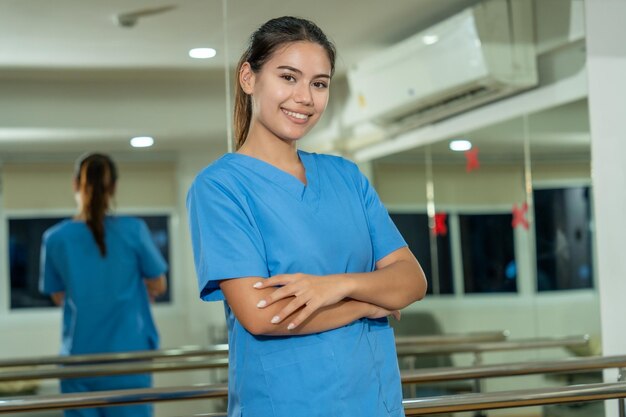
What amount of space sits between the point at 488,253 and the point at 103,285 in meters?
1.48

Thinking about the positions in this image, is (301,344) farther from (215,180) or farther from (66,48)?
(66,48)

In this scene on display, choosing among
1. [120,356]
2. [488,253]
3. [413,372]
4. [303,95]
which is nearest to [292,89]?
[303,95]

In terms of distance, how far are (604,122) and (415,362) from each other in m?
0.98

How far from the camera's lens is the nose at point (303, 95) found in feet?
5.40

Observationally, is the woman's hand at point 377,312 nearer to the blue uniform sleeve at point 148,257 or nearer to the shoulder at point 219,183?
the shoulder at point 219,183

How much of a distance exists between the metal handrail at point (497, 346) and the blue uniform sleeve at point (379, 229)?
1311mm

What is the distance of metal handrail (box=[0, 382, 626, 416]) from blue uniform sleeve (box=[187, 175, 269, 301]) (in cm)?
48

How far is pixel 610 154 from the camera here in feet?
9.85

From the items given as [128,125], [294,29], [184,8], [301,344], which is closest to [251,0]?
[184,8]

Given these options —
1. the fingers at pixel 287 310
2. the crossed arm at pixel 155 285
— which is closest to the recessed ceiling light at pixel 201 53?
the crossed arm at pixel 155 285

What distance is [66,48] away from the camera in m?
2.67

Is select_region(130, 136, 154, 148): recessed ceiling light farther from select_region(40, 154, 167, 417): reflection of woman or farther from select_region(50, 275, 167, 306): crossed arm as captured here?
select_region(50, 275, 167, 306): crossed arm

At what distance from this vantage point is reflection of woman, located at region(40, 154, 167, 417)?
2.60m

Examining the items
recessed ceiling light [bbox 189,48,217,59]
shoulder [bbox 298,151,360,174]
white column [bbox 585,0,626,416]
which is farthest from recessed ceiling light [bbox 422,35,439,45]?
shoulder [bbox 298,151,360,174]
